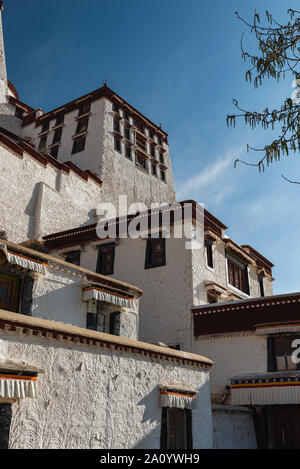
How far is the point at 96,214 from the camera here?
2222 cm

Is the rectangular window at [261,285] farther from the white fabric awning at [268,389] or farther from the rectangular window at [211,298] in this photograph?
the white fabric awning at [268,389]

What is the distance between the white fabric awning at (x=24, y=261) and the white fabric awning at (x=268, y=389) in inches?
222

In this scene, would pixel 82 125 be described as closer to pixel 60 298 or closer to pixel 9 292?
pixel 60 298

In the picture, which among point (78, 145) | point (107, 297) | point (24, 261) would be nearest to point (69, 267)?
point (107, 297)

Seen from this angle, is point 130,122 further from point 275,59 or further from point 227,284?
point 275,59

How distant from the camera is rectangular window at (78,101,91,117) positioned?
26.9 m

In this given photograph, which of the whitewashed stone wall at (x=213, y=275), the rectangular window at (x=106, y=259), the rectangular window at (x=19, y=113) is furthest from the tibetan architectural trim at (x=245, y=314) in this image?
the rectangular window at (x=19, y=113)

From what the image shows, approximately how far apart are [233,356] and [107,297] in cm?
457

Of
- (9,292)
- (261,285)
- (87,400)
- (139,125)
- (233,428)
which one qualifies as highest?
(139,125)

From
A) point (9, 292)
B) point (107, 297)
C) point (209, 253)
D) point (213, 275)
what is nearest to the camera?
point (9, 292)

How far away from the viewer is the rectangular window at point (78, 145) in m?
25.7

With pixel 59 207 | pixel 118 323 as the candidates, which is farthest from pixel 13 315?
pixel 59 207

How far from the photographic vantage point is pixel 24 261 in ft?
32.9

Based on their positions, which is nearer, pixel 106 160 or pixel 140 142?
pixel 106 160
